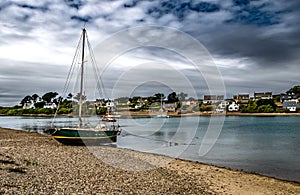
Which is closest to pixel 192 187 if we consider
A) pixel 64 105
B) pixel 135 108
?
pixel 135 108

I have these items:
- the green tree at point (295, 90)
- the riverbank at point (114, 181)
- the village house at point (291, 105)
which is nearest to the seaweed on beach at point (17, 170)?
the riverbank at point (114, 181)

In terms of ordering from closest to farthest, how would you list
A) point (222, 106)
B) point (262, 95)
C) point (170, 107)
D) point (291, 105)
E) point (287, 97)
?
point (291, 105), point (287, 97), point (170, 107), point (222, 106), point (262, 95)

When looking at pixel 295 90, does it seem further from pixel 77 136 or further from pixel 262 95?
pixel 77 136

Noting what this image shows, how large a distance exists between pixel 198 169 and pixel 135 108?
127637 mm

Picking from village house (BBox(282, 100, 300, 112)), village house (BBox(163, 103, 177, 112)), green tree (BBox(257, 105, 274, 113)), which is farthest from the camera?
village house (BBox(163, 103, 177, 112))

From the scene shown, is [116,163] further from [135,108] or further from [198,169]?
[135,108]

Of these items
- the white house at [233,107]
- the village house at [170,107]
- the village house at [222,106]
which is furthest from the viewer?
the white house at [233,107]

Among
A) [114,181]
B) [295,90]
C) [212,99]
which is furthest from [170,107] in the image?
[114,181]

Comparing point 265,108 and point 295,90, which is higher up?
point 295,90

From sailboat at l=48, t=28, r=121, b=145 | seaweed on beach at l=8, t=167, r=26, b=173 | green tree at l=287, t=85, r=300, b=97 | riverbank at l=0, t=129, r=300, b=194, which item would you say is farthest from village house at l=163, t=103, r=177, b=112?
seaweed on beach at l=8, t=167, r=26, b=173

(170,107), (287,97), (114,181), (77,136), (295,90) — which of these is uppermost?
(295,90)

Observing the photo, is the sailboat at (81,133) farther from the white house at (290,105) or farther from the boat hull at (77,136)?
the white house at (290,105)

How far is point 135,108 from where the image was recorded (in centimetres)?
14488

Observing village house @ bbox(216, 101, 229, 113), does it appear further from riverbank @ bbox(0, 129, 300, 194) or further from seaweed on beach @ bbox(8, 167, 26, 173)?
seaweed on beach @ bbox(8, 167, 26, 173)
